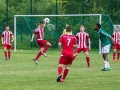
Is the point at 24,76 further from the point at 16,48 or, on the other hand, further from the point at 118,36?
the point at 16,48

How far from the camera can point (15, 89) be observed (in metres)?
13.5

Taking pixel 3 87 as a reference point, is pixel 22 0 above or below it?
above

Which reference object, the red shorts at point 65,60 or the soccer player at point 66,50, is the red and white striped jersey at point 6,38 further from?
the red shorts at point 65,60

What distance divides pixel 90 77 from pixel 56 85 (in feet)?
8.85

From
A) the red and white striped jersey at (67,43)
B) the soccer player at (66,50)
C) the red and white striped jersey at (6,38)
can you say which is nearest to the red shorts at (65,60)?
the soccer player at (66,50)

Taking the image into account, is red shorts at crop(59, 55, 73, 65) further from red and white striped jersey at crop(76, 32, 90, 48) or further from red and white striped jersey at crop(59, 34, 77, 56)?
red and white striped jersey at crop(76, 32, 90, 48)

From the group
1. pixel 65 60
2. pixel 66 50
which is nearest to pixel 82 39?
pixel 66 50

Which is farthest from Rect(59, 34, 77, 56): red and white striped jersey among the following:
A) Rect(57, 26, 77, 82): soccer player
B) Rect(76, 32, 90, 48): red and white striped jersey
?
Rect(76, 32, 90, 48): red and white striped jersey

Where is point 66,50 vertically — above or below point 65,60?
above

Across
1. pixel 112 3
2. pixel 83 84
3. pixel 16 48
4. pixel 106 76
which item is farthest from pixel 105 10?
pixel 83 84

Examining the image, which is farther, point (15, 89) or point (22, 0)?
point (22, 0)

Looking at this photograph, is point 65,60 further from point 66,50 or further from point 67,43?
point 67,43

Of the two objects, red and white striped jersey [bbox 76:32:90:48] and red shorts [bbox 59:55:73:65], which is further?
red and white striped jersey [bbox 76:32:90:48]

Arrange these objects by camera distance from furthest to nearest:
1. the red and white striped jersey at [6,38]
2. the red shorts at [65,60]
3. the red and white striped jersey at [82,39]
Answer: the red and white striped jersey at [6,38] → the red and white striped jersey at [82,39] → the red shorts at [65,60]
